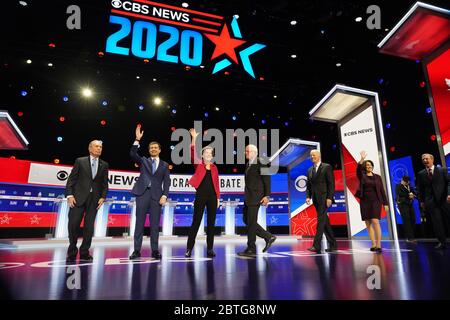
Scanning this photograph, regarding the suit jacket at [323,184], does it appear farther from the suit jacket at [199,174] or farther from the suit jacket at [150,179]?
the suit jacket at [150,179]

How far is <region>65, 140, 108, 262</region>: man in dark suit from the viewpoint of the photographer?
3.54 metres

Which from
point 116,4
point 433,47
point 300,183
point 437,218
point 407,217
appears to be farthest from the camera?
point 300,183

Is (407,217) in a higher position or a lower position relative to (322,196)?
lower

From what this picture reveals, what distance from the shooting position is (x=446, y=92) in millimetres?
5191

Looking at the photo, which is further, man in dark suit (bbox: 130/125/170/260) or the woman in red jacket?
the woman in red jacket

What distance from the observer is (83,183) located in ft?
12.0

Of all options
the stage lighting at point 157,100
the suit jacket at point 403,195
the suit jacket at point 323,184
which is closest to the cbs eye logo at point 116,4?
the stage lighting at point 157,100

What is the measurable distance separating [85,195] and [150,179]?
840 millimetres

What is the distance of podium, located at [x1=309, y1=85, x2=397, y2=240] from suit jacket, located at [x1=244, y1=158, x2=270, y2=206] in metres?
3.74

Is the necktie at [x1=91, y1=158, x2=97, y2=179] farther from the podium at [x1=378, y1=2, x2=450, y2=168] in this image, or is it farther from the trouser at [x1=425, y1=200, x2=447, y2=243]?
the podium at [x1=378, y1=2, x2=450, y2=168]

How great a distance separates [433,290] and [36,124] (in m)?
12.9

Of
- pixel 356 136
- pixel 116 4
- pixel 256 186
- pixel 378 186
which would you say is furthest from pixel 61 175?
pixel 356 136

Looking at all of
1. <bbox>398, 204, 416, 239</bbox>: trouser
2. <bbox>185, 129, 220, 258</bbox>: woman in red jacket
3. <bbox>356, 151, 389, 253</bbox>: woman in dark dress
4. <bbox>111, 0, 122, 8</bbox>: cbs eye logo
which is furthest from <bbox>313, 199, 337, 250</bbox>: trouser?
<bbox>111, 0, 122, 8</bbox>: cbs eye logo

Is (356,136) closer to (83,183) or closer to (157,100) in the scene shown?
(83,183)
